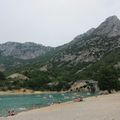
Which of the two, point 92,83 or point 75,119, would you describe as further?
point 92,83

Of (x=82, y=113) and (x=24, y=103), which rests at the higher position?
(x=24, y=103)

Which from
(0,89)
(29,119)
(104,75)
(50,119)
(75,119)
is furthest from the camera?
(0,89)

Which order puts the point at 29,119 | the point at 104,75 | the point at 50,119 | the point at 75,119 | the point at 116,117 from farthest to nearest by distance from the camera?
the point at 104,75 → the point at 29,119 → the point at 50,119 → the point at 75,119 → the point at 116,117

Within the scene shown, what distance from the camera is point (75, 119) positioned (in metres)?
35.2

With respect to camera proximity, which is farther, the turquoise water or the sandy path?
the turquoise water

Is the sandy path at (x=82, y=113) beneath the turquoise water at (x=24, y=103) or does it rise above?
beneath

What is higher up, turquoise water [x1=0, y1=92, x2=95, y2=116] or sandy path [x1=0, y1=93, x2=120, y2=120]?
turquoise water [x1=0, y1=92, x2=95, y2=116]

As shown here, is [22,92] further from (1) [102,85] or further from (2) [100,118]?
(2) [100,118]

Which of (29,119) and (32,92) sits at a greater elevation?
(32,92)

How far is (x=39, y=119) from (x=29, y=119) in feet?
6.68

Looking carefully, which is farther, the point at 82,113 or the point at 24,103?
the point at 24,103

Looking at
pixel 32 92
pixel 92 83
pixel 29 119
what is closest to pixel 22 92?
pixel 32 92

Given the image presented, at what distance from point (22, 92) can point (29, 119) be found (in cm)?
15847

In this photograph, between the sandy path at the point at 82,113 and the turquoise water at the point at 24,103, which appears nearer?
the sandy path at the point at 82,113
